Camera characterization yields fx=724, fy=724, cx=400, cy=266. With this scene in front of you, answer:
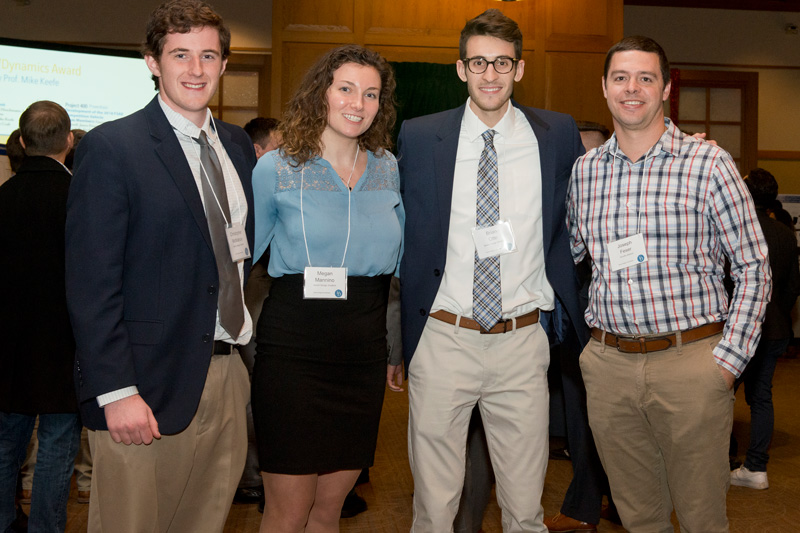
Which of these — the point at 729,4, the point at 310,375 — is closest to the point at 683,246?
the point at 310,375

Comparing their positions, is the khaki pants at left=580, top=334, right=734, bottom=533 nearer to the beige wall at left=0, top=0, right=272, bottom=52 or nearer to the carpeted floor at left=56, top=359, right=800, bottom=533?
the carpeted floor at left=56, top=359, right=800, bottom=533

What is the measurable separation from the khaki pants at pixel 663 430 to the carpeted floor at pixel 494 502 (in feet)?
3.66

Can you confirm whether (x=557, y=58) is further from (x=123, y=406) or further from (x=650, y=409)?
(x=123, y=406)

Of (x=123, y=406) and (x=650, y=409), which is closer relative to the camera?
(x=123, y=406)

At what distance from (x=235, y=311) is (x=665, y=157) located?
143 cm

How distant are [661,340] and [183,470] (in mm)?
1452

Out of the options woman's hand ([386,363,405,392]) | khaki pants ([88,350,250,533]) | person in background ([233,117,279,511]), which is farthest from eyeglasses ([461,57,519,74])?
khaki pants ([88,350,250,533])

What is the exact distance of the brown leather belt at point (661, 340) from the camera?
7.34 ft

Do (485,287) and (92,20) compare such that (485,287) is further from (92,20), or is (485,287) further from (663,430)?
(92,20)

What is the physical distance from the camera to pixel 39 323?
3023 mm

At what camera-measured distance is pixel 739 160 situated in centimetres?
1020

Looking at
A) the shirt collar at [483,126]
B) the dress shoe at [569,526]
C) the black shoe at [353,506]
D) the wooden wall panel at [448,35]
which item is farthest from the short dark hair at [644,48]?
the wooden wall panel at [448,35]

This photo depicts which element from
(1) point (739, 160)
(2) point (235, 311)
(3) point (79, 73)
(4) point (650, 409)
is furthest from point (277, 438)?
(1) point (739, 160)

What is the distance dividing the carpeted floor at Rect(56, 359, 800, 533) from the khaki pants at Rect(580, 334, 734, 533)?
3.66ft
